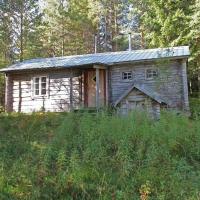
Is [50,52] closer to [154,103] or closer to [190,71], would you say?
[190,71]

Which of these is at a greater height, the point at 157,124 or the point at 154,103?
the point at 154,103

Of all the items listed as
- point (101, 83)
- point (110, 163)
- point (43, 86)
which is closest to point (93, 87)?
point (101, 83)

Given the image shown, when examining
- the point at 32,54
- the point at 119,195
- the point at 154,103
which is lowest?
the point at 119,195

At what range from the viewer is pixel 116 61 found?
18.5 metres

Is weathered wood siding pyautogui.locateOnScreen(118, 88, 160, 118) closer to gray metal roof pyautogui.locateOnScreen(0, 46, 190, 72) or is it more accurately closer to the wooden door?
gray metal roof pyautogui.locateOnScreen(0, 46, 190, 72)

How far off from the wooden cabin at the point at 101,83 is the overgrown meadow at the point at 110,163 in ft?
25.7

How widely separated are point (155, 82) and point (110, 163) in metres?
10.5

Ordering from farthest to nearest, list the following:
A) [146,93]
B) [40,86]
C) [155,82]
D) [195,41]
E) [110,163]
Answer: [195,41] < [40,86] < [155,82] < [146,93] < [110,163]

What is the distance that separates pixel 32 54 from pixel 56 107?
14198 millimetres

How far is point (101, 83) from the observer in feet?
63.6

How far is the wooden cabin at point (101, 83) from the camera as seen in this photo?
57.0 ft

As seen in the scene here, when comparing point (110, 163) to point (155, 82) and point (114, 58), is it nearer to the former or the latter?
point (155, 82)

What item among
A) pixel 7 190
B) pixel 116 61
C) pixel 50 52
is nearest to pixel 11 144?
pixel 7 190

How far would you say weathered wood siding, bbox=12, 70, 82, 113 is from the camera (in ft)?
64.1
